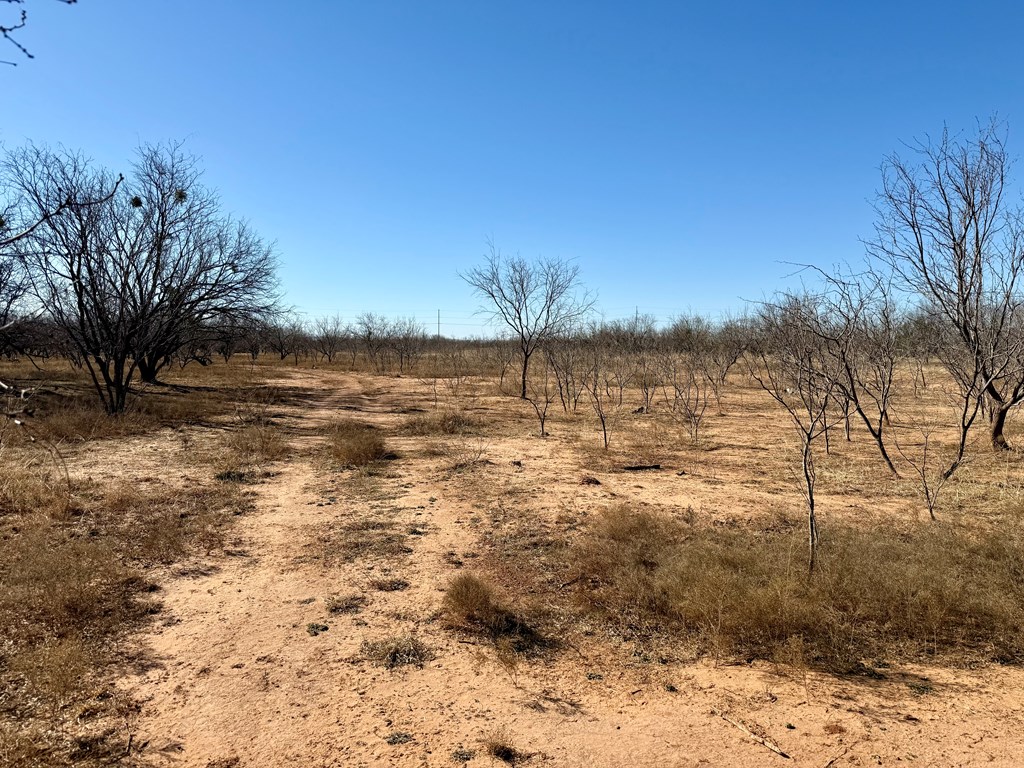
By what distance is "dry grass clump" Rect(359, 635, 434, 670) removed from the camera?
11.7ft

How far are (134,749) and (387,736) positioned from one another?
48.6 inches

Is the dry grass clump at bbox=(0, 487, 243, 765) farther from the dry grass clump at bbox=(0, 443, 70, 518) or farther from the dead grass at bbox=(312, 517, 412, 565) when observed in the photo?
the dead grass at bbox=(312, 517, 412, 565)

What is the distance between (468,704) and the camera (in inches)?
Answer: 123

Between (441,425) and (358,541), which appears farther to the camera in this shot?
(441,425)

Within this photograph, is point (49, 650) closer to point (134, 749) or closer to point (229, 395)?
point (134, 749)

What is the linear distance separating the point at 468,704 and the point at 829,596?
8.94 ft

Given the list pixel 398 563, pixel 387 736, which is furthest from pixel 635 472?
pixel 387 736

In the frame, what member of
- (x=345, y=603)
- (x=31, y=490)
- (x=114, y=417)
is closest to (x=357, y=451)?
(x=31, y=490)

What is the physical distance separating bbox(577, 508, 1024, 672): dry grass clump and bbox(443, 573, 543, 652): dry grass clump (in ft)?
2.16

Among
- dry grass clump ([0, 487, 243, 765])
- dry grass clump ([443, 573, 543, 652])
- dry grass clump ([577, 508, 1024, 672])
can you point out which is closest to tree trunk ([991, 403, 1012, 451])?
dry grass clump ([577, 508, 1024, 672])

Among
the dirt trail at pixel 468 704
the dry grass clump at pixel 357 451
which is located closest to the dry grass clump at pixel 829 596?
the dirt trail at pixel 468 704

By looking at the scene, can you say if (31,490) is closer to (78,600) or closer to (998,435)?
(78,600)

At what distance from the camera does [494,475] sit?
8680 millimetres

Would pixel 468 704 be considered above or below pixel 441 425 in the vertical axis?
below
